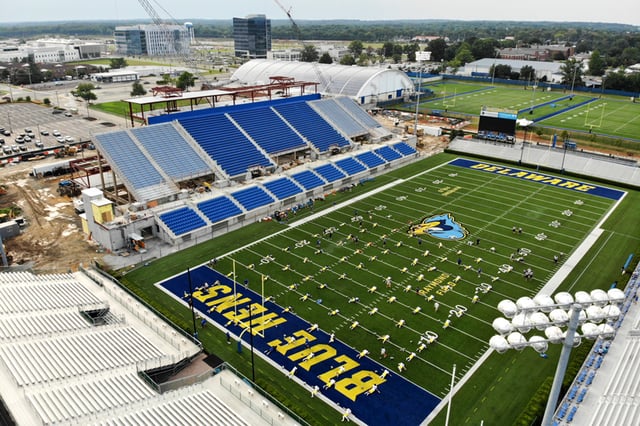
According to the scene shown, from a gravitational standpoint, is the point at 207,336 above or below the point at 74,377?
below

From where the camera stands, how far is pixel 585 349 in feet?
94.8

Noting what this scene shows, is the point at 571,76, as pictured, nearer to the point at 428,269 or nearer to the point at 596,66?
the point at 596,66

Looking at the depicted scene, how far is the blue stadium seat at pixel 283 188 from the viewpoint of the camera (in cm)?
5376

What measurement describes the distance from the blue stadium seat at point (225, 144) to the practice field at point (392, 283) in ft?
44.2

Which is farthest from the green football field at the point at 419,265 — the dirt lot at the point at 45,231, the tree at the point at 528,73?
the tree at the point at 528,73

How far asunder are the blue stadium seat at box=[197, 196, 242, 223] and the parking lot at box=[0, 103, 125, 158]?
38236 millimetres

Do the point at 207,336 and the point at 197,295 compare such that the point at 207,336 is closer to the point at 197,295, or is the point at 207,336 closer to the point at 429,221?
the point at 197,295

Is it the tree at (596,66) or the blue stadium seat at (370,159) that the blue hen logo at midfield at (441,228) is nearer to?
the blue stadium seat at (370,159)

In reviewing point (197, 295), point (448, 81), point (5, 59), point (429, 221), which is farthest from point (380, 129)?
point (5, 59)

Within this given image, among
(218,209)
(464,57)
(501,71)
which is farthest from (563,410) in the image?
(464,57)

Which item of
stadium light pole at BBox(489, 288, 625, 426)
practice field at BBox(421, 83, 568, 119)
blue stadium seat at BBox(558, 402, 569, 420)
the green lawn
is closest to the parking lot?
the green lawn

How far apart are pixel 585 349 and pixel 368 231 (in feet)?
71.6

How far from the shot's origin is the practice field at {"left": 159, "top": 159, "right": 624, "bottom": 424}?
1110 inches

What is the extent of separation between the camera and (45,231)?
4616 cm
